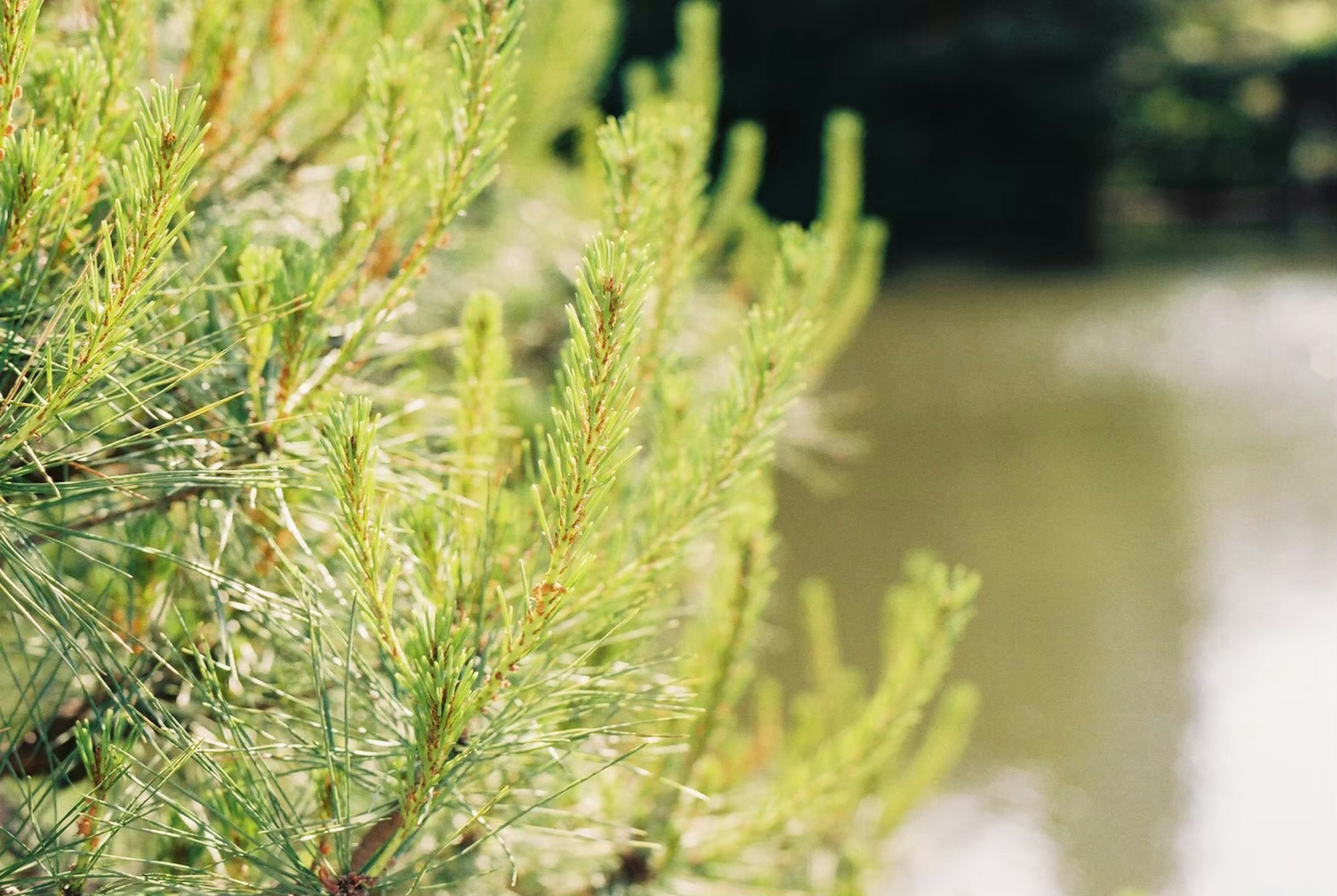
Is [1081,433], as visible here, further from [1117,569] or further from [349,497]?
[349,497]

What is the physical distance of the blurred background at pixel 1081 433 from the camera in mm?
2635

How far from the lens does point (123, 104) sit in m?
0.52

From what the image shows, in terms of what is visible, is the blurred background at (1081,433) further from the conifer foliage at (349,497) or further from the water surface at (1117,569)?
the conifer foliage at (349,497)

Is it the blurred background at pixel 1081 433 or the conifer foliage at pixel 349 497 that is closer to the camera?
the conifer foliage at pixel 349 497

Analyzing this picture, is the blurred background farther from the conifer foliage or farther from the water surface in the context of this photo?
the conifer foliage

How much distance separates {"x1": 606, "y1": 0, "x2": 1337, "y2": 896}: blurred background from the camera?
2.63 m

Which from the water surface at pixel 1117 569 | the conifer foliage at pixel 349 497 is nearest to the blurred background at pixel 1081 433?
the water surface at pixel 1117 569

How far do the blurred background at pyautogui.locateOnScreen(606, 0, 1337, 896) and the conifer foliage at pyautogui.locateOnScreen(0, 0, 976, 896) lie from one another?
184 centimetres

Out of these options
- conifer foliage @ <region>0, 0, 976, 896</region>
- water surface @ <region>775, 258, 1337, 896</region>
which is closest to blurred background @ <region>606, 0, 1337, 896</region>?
water surface @ <region>775, 258, 1337, 896</region>

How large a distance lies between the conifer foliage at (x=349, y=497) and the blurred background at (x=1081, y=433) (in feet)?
6.05

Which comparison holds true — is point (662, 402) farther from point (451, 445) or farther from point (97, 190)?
point (97, 190)

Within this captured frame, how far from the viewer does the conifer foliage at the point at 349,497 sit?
1.33 feet

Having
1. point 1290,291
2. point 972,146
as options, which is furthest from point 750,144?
point 972,146

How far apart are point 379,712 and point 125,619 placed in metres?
0.21
